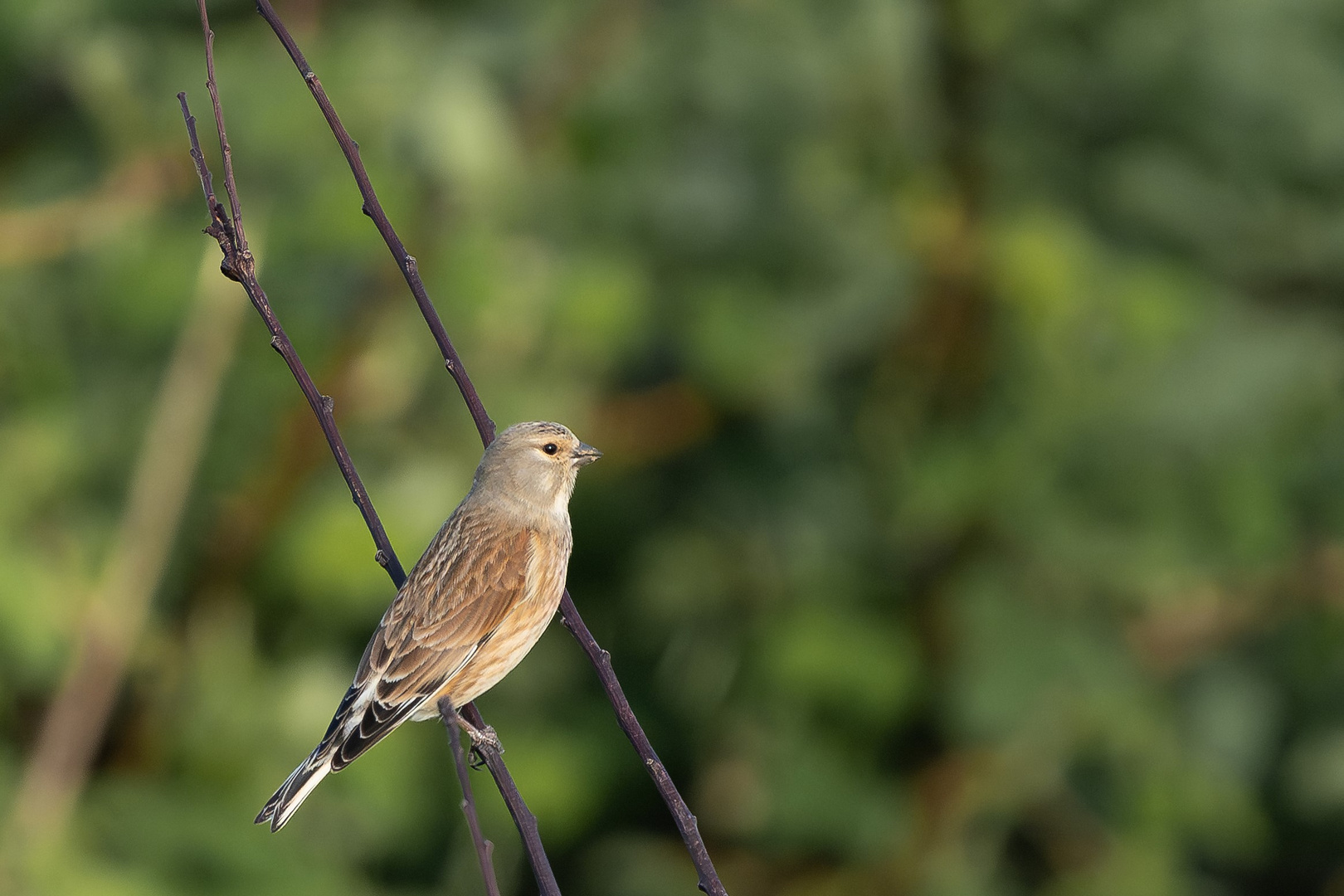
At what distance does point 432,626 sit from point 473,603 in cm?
10

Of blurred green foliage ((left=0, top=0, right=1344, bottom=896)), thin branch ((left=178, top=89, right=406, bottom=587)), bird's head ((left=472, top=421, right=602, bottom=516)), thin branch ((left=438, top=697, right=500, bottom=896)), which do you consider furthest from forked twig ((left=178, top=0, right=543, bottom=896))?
blurred green foliage ((left=0, top=0, right=1344, bottom=896))

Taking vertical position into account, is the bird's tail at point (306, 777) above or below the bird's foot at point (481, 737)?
below

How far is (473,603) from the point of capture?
3162mm

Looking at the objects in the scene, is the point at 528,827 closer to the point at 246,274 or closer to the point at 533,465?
the point at 246,274

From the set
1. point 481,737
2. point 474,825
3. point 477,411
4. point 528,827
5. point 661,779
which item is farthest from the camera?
point 481,737

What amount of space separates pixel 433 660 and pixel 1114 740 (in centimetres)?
359

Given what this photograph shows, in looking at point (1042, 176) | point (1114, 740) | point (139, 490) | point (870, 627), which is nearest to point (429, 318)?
point (139, 490)

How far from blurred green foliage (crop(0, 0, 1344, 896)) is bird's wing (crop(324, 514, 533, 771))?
5.48 ft

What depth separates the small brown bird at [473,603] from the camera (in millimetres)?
2965

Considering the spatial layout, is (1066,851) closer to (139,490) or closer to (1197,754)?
(1197,754)

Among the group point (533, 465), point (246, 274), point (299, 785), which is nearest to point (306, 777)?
point (299, 785)

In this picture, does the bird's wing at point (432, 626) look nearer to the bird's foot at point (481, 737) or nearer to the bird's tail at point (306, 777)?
the bird's tail at point (306, 777)

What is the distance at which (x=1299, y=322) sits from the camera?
6.12 meters

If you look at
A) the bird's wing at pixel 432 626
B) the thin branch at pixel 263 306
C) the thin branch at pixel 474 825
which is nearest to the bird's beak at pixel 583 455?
the bird's wing at pixel 432 626
